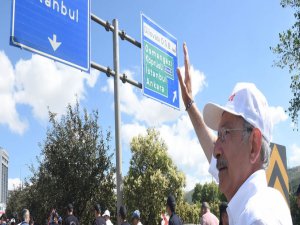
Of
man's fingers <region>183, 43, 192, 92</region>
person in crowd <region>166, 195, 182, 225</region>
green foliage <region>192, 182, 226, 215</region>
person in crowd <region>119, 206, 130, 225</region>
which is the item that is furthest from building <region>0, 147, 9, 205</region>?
man's fingers <region>183, 43, 192, 92</region>

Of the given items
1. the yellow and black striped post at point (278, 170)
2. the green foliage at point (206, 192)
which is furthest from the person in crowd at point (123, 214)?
the green foliage at point (206, 192)

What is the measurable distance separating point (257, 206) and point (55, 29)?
21.0ft

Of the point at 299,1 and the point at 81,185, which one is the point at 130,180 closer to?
the point at 81,185

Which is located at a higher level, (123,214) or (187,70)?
(187,70)

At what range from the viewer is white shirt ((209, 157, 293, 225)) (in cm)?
127

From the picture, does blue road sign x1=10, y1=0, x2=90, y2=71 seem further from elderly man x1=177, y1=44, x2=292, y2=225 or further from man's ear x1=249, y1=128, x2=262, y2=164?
man's ear x1=249, y1=128, x2=262, y2=164

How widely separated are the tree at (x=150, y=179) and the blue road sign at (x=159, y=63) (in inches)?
1033

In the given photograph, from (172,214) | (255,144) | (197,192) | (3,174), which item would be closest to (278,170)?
(255,144)

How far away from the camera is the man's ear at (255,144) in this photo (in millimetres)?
1684

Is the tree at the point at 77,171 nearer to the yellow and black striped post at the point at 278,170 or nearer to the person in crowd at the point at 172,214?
the person in crowd at the point at 172,214

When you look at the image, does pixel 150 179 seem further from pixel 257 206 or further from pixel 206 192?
pixel 206 192

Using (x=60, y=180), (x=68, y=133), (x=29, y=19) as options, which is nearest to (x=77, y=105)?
(x=68, y=133)

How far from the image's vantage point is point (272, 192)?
1438 mm

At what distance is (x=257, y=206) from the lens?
1.33m
